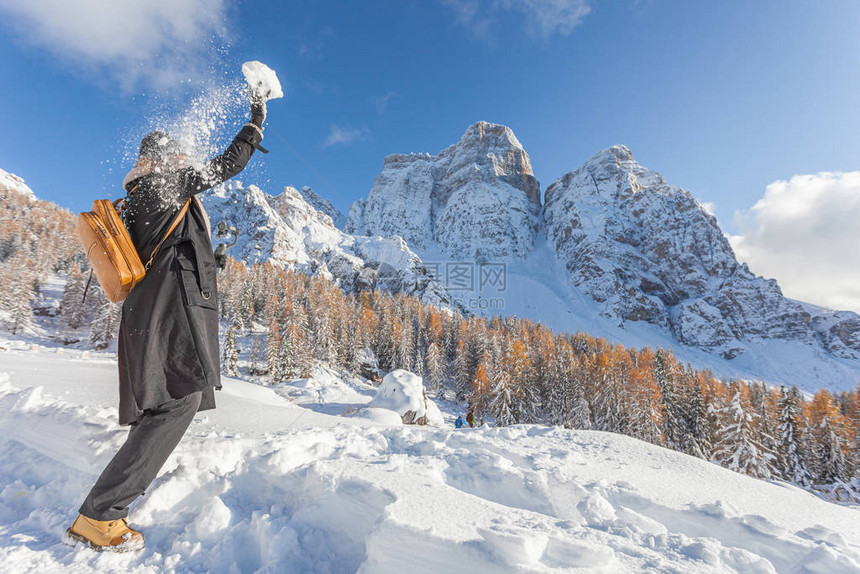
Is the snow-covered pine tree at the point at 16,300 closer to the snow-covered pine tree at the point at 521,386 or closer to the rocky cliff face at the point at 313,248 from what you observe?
the snow-covered pine tree at the point at 521,386

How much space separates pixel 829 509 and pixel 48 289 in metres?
79.9

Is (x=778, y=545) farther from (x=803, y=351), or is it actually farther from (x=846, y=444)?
(x=803, y=351)

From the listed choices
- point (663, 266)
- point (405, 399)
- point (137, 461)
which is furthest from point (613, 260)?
point (137, 461)

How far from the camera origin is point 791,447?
25.1 metres

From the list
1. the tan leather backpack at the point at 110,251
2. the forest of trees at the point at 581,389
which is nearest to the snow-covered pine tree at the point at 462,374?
the forest of trees at the point at 581,389

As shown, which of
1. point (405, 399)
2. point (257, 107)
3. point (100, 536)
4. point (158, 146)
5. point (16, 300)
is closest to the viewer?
point (100, 536)

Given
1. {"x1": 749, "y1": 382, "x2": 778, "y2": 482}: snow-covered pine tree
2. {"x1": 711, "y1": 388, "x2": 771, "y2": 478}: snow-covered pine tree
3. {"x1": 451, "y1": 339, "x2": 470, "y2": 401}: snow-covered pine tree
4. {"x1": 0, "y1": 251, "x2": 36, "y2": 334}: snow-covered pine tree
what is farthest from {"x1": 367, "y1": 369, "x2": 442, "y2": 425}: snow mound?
{"x1": 0, "y1": 251, "x2": 36, "y2": 334}: snow-covered pine tree

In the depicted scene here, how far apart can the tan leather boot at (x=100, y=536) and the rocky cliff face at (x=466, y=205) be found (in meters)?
151

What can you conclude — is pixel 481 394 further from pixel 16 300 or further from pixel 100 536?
pixel 16 300

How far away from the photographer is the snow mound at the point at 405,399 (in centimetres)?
2172

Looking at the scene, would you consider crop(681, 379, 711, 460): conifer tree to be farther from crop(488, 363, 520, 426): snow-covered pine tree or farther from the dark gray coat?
the dark gray coat

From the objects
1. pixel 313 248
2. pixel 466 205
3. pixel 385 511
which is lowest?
pixel 385 511

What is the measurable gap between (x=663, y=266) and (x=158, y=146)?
552 feet

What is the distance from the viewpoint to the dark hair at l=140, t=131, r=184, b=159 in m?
2.14
